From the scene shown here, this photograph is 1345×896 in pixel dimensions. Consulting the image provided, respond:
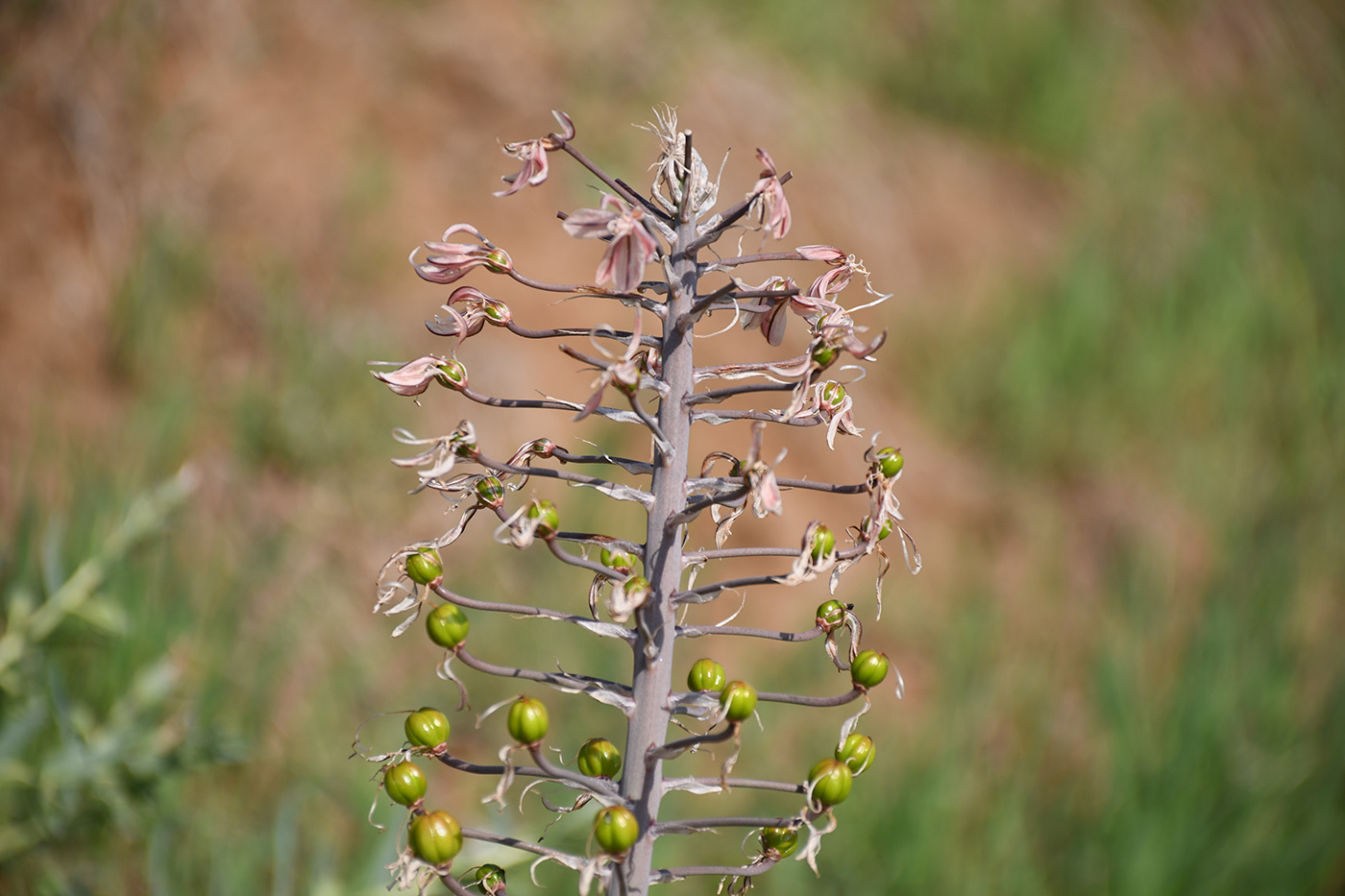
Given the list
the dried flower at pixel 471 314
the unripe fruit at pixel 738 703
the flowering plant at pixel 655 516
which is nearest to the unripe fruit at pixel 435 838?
the flowering plant at pixel 655 516

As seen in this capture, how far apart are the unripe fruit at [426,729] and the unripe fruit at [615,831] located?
0.63ft

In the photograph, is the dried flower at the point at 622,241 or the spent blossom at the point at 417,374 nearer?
the dried flower at the point at 622,241

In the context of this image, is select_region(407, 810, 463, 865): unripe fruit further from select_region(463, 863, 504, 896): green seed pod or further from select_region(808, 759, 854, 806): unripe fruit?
select_region(808, 759, 854, 806): unripe fruit

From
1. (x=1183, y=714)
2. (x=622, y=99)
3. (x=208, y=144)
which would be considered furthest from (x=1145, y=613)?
(x=208, y=144)

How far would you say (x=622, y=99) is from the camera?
16.8 feet

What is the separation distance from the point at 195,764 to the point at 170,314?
101 inches

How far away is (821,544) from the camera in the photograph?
3.19 ft

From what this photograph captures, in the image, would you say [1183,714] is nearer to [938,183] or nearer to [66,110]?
[938,183]

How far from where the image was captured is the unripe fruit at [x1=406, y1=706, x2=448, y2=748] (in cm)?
92

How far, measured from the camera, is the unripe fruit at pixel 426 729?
0.92 m

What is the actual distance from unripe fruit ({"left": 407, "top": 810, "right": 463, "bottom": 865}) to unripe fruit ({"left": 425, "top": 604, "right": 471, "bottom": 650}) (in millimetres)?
171

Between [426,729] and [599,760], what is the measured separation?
0.66ft

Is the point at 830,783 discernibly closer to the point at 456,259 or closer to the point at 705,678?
the point at 705,678

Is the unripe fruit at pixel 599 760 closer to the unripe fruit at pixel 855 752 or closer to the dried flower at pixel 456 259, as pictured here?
the unripe fruit at pixel 855 752
